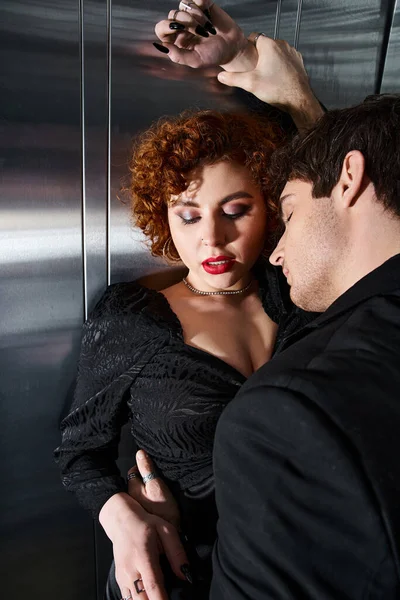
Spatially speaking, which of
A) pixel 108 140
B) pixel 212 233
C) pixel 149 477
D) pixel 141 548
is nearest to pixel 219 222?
pixel 212 233

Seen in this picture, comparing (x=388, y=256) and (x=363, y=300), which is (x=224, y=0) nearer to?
(x=388, y=256)

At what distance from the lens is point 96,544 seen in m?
1.78

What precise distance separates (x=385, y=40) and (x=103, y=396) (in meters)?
1.50

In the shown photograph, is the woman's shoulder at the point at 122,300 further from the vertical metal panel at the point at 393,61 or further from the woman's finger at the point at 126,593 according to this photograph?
the vertical metal panel at the point at 393,61

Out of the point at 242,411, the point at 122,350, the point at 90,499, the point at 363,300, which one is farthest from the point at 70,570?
the point at 363,300

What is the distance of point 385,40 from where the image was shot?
1780 millimetres

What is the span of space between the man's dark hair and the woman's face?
12cm

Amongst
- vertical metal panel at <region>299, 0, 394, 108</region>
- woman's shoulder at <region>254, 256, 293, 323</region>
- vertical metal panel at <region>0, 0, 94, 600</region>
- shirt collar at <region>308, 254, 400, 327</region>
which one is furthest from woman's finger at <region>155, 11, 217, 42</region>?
shirt collar at <region>308, 254, 400, 327</region>

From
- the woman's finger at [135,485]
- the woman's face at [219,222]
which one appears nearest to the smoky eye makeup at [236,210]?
the woman's face at [219,222]

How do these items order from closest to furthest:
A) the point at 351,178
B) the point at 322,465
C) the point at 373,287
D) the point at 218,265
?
the point at 322,465
the point at 373,287
the point at 351,178
the point at 218,265

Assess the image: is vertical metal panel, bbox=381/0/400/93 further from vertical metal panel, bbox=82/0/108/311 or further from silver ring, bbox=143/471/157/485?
silver ring, bbox=143/471/157/485

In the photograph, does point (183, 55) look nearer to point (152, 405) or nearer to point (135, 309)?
point (135, 309)

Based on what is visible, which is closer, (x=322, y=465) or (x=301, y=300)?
(x=322, y=465)

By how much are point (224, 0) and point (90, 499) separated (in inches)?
56.4
